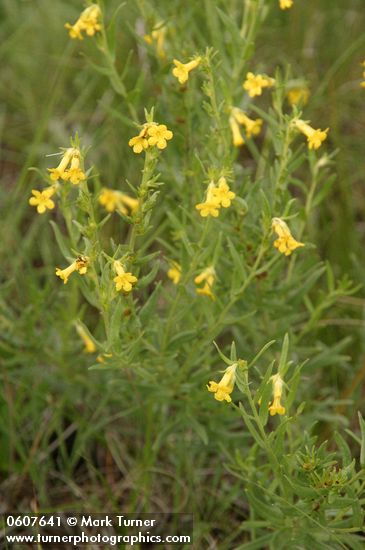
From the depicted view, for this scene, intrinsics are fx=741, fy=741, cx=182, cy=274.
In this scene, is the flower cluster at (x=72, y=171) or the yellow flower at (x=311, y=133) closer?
the flower cluster at (x=72, y=171)

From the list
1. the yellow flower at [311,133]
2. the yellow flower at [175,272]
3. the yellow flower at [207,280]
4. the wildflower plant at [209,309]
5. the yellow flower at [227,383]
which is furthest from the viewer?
the yellow flower at [175,272]

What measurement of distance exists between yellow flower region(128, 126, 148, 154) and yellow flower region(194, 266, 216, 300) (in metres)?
0.52

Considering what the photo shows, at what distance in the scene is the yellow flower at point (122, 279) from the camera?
6.84ft

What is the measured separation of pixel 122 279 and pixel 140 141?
1.34ft

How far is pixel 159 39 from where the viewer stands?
2.92 meters

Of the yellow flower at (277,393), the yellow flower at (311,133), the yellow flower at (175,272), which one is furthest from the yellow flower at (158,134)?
the yellow flower at (277,393)

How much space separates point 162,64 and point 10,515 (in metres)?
1.91

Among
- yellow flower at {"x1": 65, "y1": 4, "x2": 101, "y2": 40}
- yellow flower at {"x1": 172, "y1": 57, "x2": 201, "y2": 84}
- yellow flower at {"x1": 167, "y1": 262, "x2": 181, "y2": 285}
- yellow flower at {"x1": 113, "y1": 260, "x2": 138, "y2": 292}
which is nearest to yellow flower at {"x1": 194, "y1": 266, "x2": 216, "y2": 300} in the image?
yellow flower at {"x1": 167, "y1": 262, "x2": 181, "y2": 285}

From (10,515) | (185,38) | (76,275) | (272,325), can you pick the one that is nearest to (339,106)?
(185,38)

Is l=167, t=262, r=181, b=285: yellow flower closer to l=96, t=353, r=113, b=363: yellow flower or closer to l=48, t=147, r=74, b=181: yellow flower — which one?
l=96, t=353, r=113, b=363: yellow flower

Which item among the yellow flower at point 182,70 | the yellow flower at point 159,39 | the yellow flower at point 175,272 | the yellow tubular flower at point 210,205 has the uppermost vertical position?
the yellow flower at point 159,39

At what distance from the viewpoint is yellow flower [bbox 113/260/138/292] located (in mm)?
2086

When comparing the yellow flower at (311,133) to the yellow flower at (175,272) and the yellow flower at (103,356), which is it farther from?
the yellow flower at (103,356)

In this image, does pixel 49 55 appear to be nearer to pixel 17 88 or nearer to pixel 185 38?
pixel 17 88
